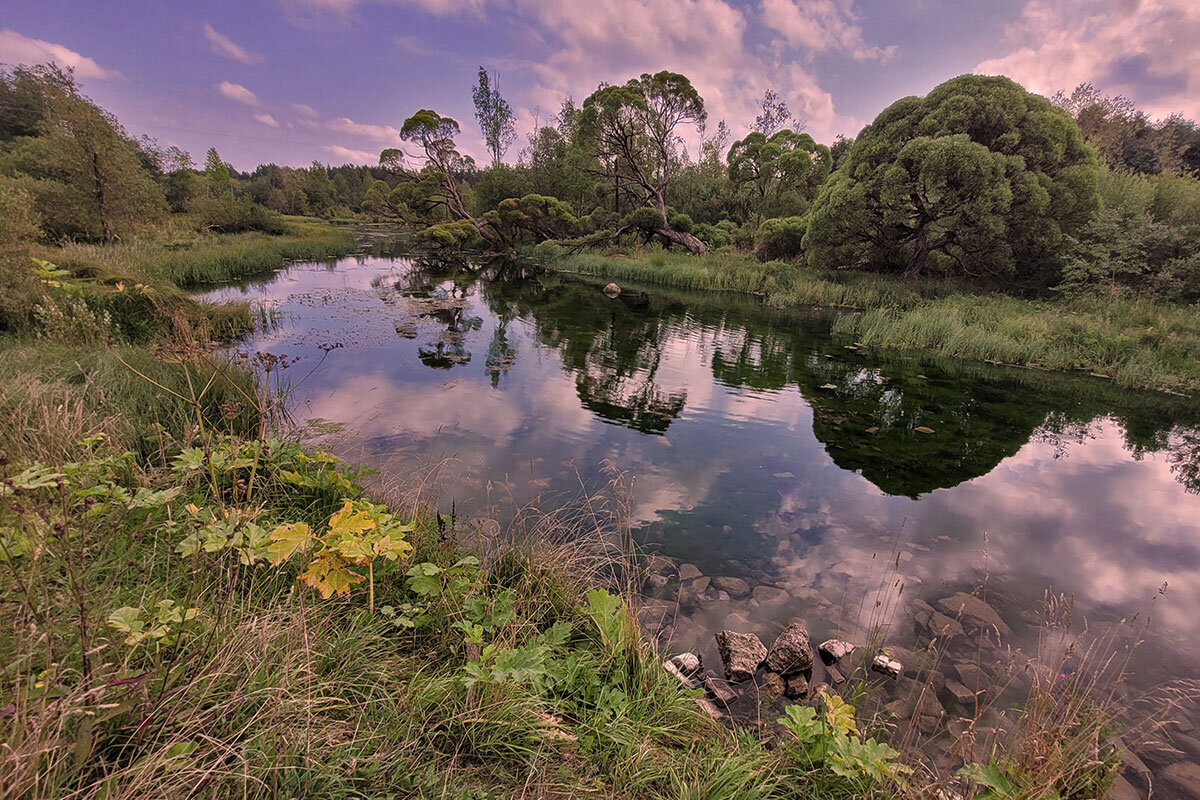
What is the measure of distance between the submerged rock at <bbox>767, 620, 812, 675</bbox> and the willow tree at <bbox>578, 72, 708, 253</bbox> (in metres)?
25.0

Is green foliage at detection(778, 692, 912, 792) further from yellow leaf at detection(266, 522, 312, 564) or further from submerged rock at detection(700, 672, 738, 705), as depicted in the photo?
yellow leaf at detection(266, 522, 312, 564)

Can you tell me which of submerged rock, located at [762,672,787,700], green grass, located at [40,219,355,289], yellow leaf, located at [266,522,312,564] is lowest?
submerged rock, located at [762,672,787,700]

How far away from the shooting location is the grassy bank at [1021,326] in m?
9.49

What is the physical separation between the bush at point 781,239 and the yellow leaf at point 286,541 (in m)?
22.5

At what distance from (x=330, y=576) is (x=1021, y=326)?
15005mm

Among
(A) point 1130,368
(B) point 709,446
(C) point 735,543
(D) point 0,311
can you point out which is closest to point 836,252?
(A) point 1130,368

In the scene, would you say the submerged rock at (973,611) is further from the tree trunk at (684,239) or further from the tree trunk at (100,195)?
the tree trunk at (100,195)

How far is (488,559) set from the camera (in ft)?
10.6

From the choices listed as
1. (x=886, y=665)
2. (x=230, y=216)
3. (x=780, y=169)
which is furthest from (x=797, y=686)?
(x=230, y=216)

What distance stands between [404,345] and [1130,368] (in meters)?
15.0

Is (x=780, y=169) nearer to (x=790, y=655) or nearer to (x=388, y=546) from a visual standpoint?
(x=790, y=655)

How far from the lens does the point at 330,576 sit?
203cm

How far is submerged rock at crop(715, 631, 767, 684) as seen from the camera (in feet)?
9.00

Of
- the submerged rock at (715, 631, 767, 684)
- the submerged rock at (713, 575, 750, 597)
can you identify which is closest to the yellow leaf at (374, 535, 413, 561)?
the submerged rock at (715, 631, 767, 684)
